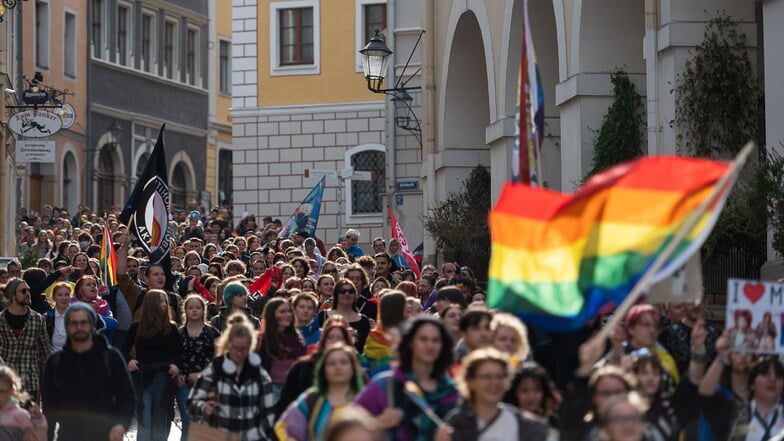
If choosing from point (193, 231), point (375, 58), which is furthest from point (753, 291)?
point (193, 231)

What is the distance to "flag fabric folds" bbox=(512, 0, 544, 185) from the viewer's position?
12.6 meters

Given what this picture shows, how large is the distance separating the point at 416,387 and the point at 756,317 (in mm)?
2038

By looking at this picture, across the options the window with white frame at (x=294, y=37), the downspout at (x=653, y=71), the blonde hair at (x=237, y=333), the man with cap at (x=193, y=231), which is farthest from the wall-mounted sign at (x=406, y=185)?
the blonde hair at (x=237, y=333)

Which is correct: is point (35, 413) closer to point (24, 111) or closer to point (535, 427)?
point (535, 427)

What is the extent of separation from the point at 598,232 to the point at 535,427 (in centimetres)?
105

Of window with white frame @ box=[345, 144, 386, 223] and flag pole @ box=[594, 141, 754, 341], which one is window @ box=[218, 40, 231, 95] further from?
flag pole @ box=[594, 141, 754, 341]

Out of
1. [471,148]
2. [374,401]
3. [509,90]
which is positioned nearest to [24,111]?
[471,148]

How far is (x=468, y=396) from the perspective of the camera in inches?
356

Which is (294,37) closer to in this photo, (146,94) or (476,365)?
(146,94)

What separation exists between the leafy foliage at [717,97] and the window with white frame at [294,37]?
3244 centimetres

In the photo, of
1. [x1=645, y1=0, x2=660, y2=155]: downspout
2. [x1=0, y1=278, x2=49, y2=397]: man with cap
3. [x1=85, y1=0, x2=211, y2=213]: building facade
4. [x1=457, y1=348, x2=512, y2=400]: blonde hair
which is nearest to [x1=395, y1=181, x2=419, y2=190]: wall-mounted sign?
A: [x1=85, y1=0, x2=211, y2=213]: building facade

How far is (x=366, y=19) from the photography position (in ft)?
168

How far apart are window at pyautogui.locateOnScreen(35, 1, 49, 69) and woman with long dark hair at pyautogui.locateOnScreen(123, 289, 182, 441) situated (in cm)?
3729

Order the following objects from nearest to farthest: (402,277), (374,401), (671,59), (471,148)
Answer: (374,401), (671,59), (402,277), (471,148)
